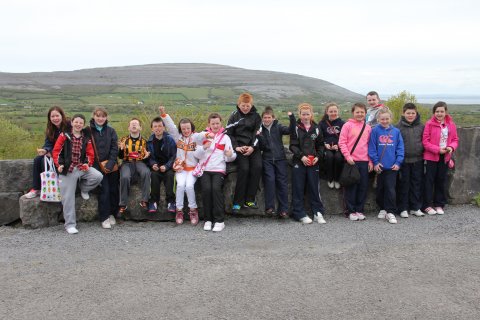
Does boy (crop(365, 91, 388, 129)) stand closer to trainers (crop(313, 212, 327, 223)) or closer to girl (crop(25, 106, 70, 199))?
trainers (crop(313, 212, 327, 223))

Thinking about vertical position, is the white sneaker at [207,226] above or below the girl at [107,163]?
below

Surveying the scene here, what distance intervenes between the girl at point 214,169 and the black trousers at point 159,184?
0.53m

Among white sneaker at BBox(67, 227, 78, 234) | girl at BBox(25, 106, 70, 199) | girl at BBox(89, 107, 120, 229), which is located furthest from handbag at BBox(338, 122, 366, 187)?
girl at BBox(25, 106, 70, 199)

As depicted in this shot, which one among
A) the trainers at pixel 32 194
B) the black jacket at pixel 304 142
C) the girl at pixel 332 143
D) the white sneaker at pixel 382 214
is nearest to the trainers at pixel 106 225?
the trainers at pixel 32 194

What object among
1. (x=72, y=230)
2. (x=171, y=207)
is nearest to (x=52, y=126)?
(x=72, y=230)

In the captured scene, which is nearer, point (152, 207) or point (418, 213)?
point (152, 207)

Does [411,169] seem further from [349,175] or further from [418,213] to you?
[349,175]

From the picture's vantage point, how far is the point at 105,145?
647 cm

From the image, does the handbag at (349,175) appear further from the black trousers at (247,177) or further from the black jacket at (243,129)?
the black jacket at (243,129)

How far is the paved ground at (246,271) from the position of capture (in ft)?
12.5

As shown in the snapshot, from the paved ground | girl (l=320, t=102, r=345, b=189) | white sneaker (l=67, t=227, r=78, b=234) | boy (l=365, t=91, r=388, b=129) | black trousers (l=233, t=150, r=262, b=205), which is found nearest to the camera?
the paved ground

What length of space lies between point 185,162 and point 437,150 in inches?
164

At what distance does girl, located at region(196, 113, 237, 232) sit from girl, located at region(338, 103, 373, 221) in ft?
6.18

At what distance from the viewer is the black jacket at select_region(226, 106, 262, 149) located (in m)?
6.71
